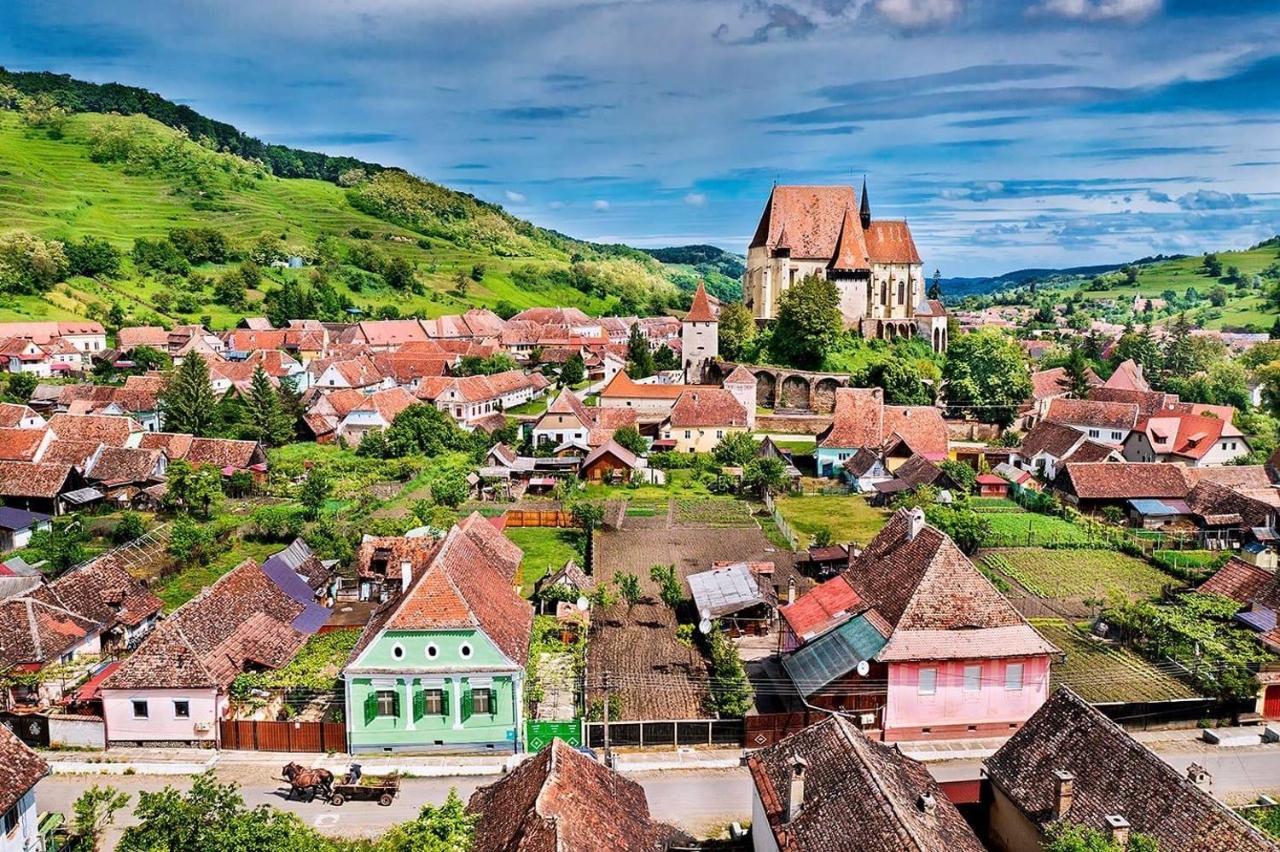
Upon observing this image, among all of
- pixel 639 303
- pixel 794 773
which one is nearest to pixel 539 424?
pixel 794 773

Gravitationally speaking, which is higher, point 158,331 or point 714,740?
point 158,331

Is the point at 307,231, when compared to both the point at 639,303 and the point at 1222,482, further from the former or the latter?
the point at 1222,482

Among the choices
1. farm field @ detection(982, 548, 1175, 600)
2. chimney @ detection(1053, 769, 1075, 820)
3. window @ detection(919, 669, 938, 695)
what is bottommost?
farm field @ detection(982, 548, 1175, 600)

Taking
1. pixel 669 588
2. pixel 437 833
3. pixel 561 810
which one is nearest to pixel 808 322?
pixel 669 588

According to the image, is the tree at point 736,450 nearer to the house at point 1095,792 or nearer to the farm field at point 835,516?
the farm field at point 835,516

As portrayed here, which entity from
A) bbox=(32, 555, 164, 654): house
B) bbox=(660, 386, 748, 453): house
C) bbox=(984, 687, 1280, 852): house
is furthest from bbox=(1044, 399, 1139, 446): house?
bbox=(32, 555, 164, 654): house

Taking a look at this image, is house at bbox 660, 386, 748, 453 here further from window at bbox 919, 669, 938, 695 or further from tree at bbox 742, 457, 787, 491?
window at bbox 919, 669, 938, 695
